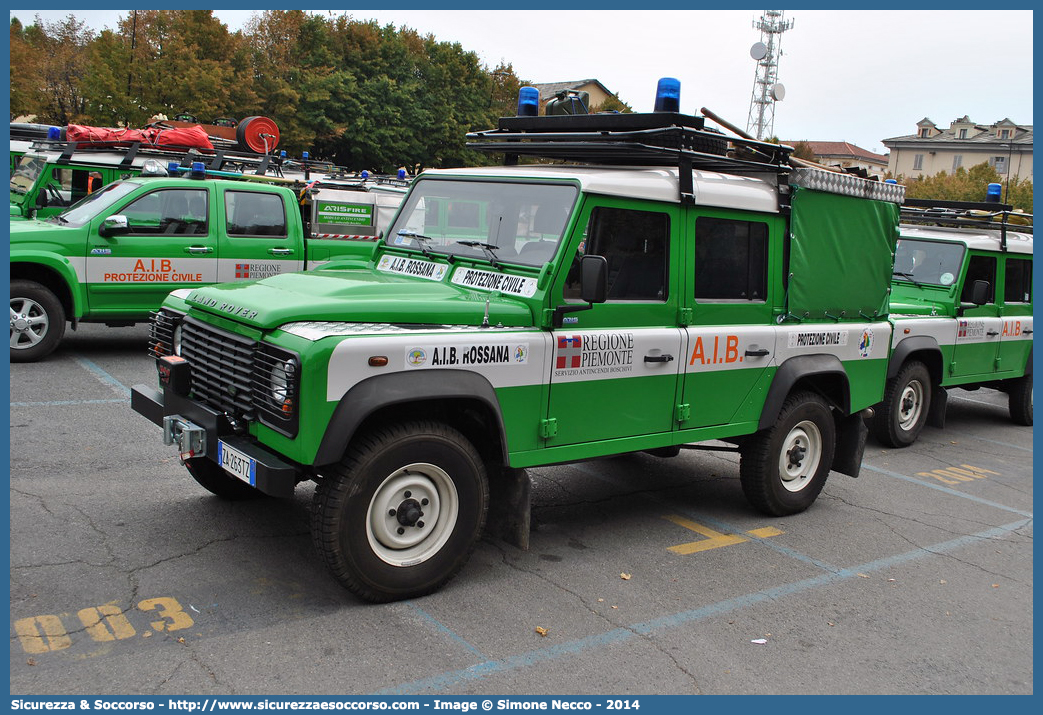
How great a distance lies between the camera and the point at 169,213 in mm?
10195

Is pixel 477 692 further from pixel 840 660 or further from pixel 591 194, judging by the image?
pixel 591 194

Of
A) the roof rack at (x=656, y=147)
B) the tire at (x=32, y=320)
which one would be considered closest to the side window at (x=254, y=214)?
the tire at (x=32, y=320)

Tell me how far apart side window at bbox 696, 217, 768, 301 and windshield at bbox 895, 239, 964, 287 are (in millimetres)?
4413

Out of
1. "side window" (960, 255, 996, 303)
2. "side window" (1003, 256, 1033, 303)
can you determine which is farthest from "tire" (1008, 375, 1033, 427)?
"side window" (960, 255, 996, 303)

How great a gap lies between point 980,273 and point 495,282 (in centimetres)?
693

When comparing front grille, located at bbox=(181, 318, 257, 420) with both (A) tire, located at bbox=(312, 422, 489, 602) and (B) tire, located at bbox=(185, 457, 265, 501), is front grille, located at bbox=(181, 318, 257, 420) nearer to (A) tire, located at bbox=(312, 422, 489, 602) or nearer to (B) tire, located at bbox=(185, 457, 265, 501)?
(A) tire, located at bbox=(312, 422, 489, 602)

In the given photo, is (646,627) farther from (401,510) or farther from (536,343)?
(536,343)

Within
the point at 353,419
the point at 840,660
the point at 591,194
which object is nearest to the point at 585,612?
the point at 840,660

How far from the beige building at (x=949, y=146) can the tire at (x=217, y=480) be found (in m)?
80.7

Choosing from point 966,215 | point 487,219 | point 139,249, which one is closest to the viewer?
point 487,219

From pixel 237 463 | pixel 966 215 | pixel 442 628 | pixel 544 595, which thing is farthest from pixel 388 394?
pixel 966 215

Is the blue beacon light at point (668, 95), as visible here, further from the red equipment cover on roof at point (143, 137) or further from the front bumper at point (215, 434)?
the red equipment cover on roof at point (143, 137)

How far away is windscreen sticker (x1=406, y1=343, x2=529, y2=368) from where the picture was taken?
4332 mm

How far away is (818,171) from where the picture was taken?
6156mm
